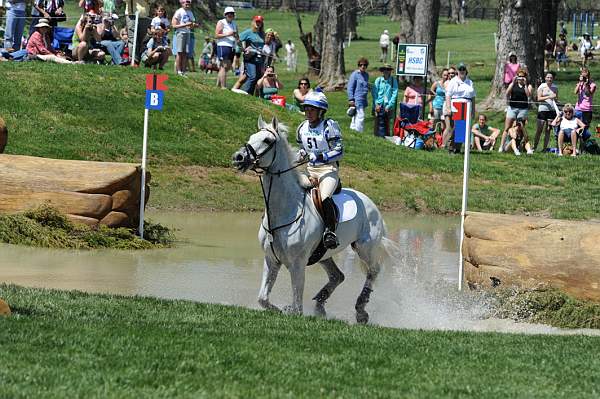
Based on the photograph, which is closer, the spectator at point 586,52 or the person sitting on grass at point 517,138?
the person sitting on grass at point 517,138

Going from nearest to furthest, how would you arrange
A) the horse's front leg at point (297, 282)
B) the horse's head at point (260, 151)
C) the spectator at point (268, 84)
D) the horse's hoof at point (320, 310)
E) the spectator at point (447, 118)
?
the horse's head at point (260, 151), the horse's front leg at point (297, 282), the horse's hoof at point (320, 310), the spectator at point (447, 118), the spectator at point (268, 84)

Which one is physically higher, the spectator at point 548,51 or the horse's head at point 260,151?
the spectator at point 548,51

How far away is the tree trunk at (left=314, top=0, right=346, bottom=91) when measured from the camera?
39.7 m

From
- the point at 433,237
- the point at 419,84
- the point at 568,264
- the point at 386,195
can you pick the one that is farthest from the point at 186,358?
the point at 419,84

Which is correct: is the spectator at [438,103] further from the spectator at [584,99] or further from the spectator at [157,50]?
the spectator at [157,50]

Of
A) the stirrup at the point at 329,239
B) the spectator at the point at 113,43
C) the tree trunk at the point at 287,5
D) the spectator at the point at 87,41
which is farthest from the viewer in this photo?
the tree trunk at the point at 287,5

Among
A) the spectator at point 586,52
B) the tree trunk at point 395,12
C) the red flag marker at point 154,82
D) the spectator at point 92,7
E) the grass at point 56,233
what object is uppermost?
the tree trunk at point 395,12

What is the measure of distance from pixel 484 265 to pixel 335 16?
2714cm

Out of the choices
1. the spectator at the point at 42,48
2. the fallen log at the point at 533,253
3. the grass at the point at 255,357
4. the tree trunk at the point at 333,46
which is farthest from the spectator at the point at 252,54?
the grass at the point at 255,357

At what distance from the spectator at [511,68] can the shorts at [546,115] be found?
2.96 m

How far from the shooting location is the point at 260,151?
11578 mm

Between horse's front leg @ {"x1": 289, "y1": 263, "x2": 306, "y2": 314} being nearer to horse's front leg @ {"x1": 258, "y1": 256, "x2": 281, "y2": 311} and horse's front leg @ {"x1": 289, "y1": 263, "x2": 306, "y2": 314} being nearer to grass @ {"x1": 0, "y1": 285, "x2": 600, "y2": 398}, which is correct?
horse's front leg @ {"x1": 258, "y1": 256, "x2": 281, "y2": 311}

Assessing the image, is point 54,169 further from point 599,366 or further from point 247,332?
point 599,366

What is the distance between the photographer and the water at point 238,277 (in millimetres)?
13289
